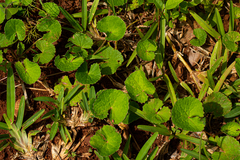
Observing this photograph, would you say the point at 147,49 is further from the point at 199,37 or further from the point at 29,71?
the point at 29,71

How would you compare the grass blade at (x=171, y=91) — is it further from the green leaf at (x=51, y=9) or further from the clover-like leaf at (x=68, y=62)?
the green leaf at (x=51, y=9)

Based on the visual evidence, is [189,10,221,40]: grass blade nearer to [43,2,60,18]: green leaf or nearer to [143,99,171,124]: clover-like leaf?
[143,99,171,124]: clover-like leaf

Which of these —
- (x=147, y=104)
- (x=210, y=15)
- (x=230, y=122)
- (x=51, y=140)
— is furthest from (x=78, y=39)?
(x=230, y=122)

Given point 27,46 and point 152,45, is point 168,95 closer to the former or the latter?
point 152,45

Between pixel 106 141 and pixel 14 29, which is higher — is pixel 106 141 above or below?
below

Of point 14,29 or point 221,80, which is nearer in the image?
point 14,29

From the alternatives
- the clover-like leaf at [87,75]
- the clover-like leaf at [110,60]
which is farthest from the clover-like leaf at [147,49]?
the clover-like leaf at [87,75]

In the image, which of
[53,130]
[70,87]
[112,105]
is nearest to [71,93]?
[70,87]
